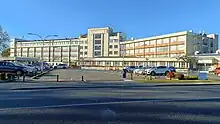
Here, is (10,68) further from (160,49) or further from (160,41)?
(160,41)

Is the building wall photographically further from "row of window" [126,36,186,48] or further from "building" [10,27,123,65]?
"building" [10,27,123,65]

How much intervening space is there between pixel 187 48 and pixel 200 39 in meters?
10.7

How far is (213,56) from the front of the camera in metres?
95.3

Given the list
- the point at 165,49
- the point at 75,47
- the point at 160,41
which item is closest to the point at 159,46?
the point at 160,41

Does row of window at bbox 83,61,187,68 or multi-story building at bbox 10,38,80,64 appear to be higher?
multi-story building at bbox 10,38,80,64

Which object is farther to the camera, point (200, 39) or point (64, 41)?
point (64, 41)

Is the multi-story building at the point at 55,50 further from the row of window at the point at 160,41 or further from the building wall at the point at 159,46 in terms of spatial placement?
the row of window at the point at 160,41

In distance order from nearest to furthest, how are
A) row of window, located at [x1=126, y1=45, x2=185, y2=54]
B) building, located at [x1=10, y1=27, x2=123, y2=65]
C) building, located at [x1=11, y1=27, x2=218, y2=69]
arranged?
building, located at [x1=11, y1=27, x2=218, y2=69] < row of window, located at [x1=126, y1=45, x2=185, y2=54] < building, located at [x1=10, y1=27, x2=123, y2=65]

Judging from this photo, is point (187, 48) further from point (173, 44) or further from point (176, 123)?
point (176, 123)

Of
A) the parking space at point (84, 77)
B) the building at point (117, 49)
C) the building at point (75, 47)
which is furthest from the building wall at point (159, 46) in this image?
the parking space at point (84, 77)

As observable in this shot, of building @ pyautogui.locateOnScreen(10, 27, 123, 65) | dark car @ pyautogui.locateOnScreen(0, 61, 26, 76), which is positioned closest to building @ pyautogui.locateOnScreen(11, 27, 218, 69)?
building @ pyautogui.locateOnScreen(10, 27, 123, 65)

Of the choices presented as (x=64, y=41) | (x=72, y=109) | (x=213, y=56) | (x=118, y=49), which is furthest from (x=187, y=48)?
(x=72, y=109)

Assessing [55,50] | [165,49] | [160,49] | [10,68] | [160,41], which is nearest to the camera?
[10,68]

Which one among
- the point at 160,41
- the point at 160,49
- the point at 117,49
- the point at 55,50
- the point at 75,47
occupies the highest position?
the point at 160,41
